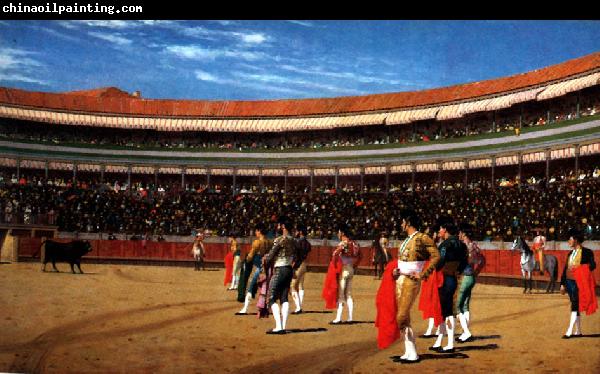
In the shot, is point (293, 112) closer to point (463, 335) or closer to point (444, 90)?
point (444, 90)

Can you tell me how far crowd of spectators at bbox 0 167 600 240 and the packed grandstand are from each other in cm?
6

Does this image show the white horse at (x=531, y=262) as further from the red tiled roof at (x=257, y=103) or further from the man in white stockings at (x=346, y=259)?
the red tiled roof at (x=257, y=103)

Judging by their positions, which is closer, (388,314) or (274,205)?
(388,314)

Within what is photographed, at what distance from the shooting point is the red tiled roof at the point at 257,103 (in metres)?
28.6

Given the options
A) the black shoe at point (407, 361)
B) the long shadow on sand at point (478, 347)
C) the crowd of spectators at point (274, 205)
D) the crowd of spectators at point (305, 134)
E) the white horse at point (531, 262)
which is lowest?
the black shoe at point (407, 361)

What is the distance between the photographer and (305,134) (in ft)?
109

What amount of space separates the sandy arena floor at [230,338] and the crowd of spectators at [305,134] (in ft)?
38.8

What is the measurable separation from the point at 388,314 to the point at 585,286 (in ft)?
9.13

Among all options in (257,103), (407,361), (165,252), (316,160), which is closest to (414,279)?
Result: (407,361)

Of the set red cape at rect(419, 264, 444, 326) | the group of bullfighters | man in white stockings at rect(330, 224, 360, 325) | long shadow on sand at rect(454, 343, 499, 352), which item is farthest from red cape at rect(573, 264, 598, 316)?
man in white stockings at rect(330, 224, 360, 325)

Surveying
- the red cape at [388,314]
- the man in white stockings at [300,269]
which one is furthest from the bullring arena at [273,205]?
the man in white stockings at [300,269]

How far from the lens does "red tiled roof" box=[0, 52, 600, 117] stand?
93.7 ft

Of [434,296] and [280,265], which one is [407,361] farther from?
[280,265]

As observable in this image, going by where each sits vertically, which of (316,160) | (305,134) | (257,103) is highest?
(257,103)
